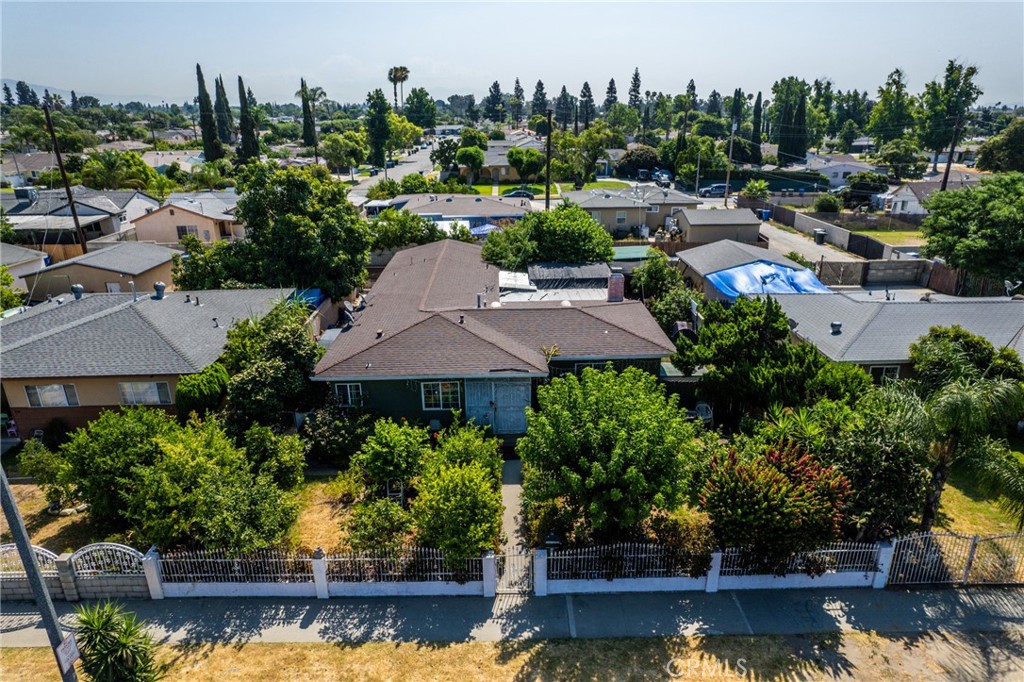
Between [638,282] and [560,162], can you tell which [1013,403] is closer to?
[638,282]

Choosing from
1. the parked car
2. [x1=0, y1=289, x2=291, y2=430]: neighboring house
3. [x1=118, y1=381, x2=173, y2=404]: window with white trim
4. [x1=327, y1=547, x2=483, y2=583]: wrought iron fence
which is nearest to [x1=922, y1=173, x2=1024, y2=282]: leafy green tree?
[x1=327, y1=547, x2=483, y2=583]: wrought iron fence

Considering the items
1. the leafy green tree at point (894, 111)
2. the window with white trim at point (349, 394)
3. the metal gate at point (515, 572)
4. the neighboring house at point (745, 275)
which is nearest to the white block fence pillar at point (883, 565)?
the metal gate at point (515, 572)

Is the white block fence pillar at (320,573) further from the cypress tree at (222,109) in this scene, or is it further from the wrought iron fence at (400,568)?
the cypress tree at (222,109)

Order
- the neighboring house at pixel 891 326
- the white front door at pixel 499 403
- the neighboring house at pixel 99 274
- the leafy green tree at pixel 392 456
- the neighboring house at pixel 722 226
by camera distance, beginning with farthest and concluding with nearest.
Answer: the neighboring house at pixel 722 226
the neighboring house at pixel 99 274
the neighboring house at pixel 891 326
the white front door at pixel 499 403
the leafy green tree at pixel 392 456

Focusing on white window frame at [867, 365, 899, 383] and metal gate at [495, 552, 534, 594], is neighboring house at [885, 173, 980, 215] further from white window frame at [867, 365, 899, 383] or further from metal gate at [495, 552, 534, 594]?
metal gate at [495, 552, 534, 594]

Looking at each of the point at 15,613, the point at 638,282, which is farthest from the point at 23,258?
the point at 638,282

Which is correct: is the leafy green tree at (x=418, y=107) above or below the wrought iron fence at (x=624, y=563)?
above

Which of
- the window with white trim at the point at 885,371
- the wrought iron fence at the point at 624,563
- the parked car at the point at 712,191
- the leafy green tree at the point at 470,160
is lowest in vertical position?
the wrought iron fence at the point at 624,563
